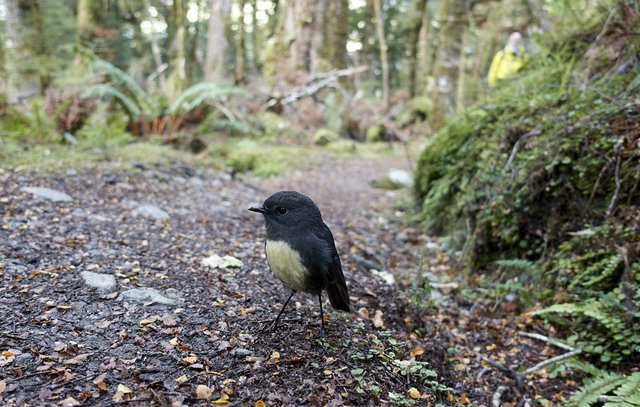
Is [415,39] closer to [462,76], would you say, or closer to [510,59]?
[462,76]

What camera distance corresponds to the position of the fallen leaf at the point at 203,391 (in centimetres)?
187

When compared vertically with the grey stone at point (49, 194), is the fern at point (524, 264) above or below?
below

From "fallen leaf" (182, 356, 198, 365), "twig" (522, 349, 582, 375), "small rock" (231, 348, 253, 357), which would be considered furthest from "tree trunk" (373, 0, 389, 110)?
"fallen leaf" (182, 356, 198, 365)

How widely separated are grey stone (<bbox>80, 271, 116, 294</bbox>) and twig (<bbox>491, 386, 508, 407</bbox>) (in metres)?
2.35

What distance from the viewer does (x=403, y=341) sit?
281 cm

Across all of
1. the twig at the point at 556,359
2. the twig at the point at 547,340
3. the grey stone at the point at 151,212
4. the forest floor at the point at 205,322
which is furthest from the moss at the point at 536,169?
the grey stone at the point at 151,212

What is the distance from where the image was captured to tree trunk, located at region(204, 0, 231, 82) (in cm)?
1486

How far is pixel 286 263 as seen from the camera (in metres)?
2.25

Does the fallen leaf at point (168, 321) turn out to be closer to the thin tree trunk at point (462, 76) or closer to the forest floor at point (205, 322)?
the forest floor at point (205, 322)

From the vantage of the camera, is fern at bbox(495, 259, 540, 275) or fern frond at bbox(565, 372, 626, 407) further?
fern at bbox(495, 259, 540, 275)

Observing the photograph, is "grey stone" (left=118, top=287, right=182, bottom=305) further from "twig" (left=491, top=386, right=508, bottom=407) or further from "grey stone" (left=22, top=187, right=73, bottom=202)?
"grey stone" (left=22, top=187, right=73, bottom=202)

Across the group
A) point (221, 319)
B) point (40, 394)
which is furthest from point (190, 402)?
point (221, 319)

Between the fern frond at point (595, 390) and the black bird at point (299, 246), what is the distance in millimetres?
1433

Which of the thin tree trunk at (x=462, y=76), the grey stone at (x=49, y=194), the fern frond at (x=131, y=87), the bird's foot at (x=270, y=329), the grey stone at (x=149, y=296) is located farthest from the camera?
the thin tree trunk at (x=462, y=76)
